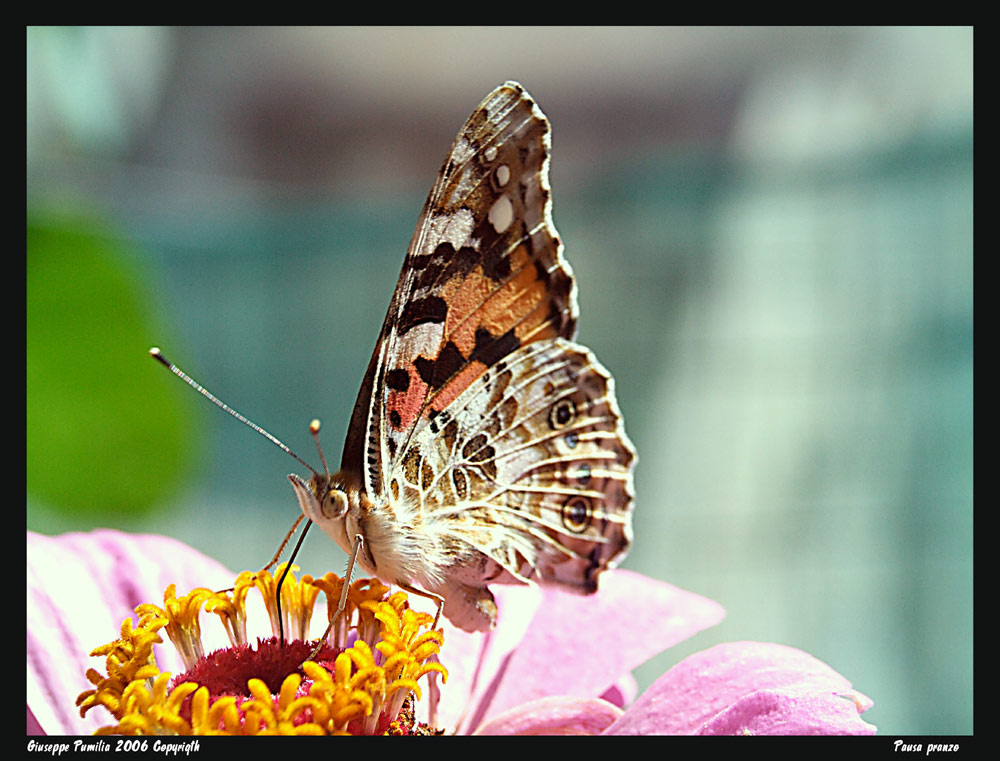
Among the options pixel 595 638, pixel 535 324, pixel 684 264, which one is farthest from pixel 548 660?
pixel 684 264

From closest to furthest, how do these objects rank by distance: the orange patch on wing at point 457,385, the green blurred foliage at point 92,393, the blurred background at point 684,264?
the orange patch on wing at point 457,385 < the green blurred foliage at point 92,393 < the blurred background at point 684,264

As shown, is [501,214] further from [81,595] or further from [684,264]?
[684,264]

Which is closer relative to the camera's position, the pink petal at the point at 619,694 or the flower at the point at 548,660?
the flower at the point at 548,660

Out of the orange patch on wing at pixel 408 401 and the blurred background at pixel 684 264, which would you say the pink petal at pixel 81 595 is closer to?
the orange patch on wing at pixel 408 401

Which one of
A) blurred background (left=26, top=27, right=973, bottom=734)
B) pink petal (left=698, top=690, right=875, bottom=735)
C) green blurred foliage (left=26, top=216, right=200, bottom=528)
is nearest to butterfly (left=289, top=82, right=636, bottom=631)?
pink petal (left=698, top=690, right=875, bottom=735)

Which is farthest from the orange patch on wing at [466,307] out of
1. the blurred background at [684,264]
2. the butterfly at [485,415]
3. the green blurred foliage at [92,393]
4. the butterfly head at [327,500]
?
the blurred background at [684,264]
